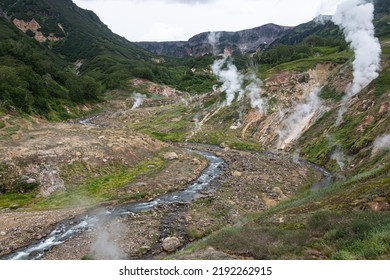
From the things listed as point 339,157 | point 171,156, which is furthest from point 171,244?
point 339,157

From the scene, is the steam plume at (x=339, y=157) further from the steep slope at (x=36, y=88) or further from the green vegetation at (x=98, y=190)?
the steep slope at (x=36, y=88)

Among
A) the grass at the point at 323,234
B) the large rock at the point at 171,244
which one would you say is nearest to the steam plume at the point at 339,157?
the grass at the point at 323,234

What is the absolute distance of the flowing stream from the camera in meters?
24.9

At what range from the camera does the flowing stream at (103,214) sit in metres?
24.9

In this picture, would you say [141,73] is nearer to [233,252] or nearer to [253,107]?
[253,107]

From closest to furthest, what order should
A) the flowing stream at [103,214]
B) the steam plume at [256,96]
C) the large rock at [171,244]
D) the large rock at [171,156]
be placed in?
the large rock at [171,244], the flowing stream at [103,214], the large rock at [171,156], the steam plume at [256,96]

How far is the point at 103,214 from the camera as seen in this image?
31.3 meters

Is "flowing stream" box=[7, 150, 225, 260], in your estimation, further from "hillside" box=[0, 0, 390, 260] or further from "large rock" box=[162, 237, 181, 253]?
"large rock" box=[162, 237, 181, 253]

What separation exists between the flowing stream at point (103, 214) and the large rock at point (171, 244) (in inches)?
274

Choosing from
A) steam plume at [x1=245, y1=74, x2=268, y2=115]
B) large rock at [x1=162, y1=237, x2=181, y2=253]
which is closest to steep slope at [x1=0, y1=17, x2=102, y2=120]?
steam plume at [x1=245, y1=74, x2=268, y2=115]

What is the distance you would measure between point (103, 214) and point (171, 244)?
9278mm

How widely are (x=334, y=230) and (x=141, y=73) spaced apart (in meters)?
138

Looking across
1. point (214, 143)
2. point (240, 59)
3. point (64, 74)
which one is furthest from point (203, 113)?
point (240, 59)

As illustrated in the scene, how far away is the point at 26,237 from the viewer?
87.7 feet
